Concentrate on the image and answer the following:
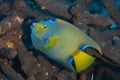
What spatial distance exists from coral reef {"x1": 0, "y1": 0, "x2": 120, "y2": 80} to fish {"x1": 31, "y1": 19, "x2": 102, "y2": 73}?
1.52ft

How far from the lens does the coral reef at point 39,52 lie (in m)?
2.55

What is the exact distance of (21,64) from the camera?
8.44 feet

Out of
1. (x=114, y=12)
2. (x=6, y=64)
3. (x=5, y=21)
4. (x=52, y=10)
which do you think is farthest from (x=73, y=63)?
(x=114, y=12)

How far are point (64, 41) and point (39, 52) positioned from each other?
65 cm

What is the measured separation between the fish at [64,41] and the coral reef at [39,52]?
46 cm

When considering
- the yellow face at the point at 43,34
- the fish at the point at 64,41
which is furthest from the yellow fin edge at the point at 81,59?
the yellow face at the point at 43,34

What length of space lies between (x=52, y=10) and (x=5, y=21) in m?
0.74

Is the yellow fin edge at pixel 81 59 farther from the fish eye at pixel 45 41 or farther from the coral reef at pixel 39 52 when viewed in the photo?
the coral reef at pixel 39 52

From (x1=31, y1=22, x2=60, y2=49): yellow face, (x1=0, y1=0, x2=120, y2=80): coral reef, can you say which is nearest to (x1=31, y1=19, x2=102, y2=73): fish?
(x1=31, y1=22, x2=60, y2=49): yellow face

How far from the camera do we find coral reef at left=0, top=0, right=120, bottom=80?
8.38ft

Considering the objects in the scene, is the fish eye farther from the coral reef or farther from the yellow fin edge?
the coral reef

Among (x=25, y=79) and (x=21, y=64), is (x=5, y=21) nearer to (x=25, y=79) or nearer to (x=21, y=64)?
(x=21, y=64)

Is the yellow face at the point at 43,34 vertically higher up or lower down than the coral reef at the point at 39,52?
higher up

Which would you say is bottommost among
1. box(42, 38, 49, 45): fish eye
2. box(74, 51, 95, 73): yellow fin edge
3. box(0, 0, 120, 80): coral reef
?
box(0, 0, 120, 80): coral reef
